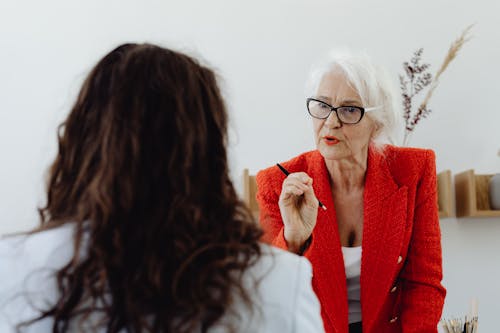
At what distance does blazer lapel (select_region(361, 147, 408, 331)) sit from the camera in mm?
1981

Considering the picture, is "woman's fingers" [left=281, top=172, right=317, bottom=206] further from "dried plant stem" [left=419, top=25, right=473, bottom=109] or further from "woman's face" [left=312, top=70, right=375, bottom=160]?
"dried plant stem" [left=419, top=25, right=473, bottom=109]

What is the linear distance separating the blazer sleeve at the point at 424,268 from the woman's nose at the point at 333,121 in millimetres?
314

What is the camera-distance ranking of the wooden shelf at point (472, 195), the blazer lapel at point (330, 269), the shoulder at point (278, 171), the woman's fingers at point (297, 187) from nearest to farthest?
1. the woman's fingers at point (297, 187)
2. the blazer lapel at point (330, 269)
3. the shoulder at point (278, 171)
4. the wooden shelf at point (472, 195)

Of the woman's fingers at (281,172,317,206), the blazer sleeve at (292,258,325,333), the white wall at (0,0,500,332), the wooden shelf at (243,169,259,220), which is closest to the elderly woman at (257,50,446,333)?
the woman's fingers at (281,172,317,206)

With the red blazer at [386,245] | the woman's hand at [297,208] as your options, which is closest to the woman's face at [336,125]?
the red blazer at [386,245]

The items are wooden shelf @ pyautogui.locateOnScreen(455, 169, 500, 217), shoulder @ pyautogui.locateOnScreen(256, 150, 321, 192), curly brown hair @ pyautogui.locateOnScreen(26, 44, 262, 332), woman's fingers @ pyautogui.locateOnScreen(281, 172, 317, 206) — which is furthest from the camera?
wooden shelf @ pyautogui.locateOnScreen(455, 169, 500, 217)

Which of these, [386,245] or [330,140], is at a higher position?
[330,140]

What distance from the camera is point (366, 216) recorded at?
206 cm

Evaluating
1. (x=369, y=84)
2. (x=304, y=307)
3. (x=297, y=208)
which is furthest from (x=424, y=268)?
(x=304, y=307)

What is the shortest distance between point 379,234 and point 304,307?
1.14 metres

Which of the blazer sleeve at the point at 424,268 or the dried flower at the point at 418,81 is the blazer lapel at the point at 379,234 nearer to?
the blazer sleeve at the point at 424,268

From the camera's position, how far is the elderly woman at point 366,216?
6.52ft

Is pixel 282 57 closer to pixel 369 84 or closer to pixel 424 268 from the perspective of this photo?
pixel 369 84

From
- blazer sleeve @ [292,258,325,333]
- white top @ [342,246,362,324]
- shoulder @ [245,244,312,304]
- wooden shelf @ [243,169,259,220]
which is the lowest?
white top @ [342,246,362,324]
